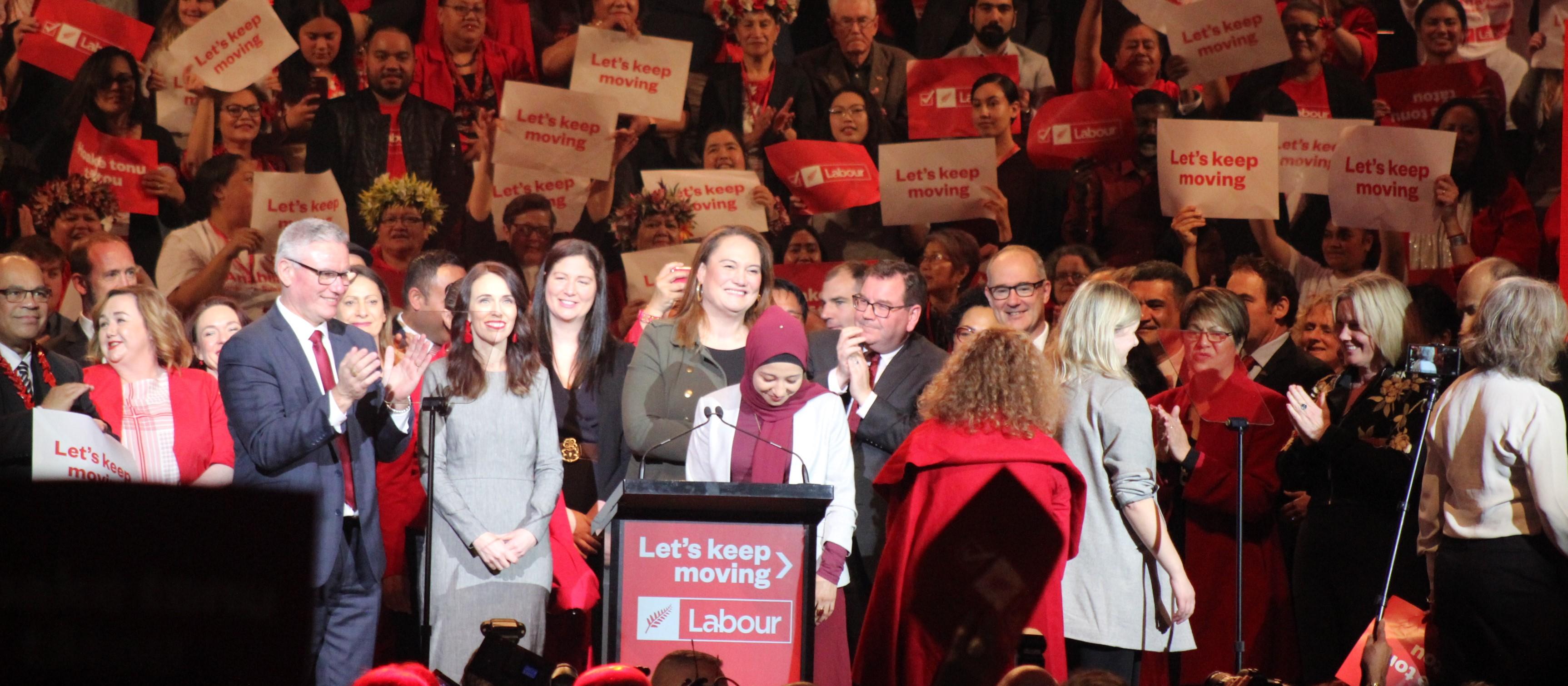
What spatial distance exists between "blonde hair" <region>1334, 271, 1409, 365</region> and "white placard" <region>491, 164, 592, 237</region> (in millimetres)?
4650

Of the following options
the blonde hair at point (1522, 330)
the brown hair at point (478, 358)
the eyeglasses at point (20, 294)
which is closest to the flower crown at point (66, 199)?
the eyeglasses at point (20, 294)

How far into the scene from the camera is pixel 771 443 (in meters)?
4.03

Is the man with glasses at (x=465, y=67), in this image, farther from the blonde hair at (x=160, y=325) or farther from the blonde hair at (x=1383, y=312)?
the blonde hair at (x=1383, y=312)

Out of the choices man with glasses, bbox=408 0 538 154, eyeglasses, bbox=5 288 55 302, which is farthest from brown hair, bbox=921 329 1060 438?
man with glasses, bbox=408 0 538 154

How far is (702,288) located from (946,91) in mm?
3766

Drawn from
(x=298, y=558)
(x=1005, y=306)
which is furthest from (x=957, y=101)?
(x=298, y=558)

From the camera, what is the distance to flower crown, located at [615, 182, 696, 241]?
8117mm

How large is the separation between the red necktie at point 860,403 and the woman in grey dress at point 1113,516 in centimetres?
66

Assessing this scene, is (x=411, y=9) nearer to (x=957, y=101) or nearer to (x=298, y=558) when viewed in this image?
(x=957, y=101)

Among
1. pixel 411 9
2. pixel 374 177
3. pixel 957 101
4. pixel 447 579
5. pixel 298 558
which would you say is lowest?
pixel 447 579

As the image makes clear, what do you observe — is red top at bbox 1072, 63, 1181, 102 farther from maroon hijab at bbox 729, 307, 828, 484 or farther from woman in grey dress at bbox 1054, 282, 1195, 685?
maroon hijab at bbox 729, 307, 828, 484

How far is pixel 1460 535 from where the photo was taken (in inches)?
158

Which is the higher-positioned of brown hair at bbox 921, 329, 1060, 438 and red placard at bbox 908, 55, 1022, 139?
red placard at bbox 908, 55, 1022, 139

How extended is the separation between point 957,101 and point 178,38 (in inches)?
178
